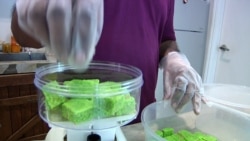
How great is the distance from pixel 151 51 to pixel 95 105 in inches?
15.6

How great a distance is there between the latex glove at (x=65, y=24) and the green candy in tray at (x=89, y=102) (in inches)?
3.7

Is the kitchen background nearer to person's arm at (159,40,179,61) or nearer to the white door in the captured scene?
the white door

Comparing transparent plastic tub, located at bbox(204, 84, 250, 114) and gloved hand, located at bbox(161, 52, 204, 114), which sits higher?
gloved hand, located at bbox(161, 52, 204, 114)

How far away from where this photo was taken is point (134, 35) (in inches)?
27.0

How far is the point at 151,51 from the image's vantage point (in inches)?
28.4

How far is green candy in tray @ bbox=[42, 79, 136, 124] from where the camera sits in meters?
0.36

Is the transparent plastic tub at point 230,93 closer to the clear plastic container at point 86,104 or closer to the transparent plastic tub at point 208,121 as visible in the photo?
the transparent plastic tub at point 208,121

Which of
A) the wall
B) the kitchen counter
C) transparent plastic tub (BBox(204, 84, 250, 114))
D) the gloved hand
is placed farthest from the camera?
the wall

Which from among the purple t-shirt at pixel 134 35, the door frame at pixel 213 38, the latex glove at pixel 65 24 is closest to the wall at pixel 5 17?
the purple t-shirt at pixel 134 35

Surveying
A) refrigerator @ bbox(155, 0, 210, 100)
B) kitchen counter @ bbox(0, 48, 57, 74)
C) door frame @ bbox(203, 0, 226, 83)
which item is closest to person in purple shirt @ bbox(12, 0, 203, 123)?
kitchen counter @ bbox(0, 48, 57, 74)

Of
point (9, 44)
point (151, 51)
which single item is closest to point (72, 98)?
point (151, 51)

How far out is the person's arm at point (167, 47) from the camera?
80 cm

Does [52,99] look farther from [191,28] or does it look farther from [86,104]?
[191,28]

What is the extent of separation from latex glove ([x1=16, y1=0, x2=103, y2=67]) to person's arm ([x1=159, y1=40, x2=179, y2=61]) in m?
0.55
